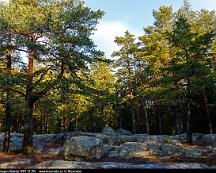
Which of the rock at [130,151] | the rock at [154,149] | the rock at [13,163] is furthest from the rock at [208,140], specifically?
the rock at [13,163]

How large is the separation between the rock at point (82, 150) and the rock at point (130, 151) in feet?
7.54

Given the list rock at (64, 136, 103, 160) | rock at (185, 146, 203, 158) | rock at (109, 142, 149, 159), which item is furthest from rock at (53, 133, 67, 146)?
rock at (185, 146, 203, 158)

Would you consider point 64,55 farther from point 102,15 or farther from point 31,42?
point 102,15

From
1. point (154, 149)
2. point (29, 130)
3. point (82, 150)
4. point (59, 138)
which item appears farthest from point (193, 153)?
point (59, 138)

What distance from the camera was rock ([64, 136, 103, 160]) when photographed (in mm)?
23547

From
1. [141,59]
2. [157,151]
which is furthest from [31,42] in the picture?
[141,59]

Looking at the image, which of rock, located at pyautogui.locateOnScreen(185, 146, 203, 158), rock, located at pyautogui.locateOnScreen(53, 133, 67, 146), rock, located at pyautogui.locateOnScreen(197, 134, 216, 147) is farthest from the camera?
rock, located at pyautogui.locateOnScreen(53, 133, 67, 146)

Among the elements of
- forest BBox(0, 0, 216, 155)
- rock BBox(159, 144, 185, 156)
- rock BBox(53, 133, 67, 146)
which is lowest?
rock BBox(159, 144, 185, 156)

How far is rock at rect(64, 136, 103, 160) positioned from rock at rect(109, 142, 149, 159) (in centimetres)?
230

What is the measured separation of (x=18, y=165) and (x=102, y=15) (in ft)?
49.7

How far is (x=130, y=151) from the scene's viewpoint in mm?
26266

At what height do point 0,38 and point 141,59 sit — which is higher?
point 141,59

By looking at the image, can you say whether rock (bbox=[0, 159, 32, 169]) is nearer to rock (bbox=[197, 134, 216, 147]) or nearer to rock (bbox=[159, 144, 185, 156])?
rock (bbox=[159, 144, 185, 156])

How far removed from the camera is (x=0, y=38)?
27359 mm
